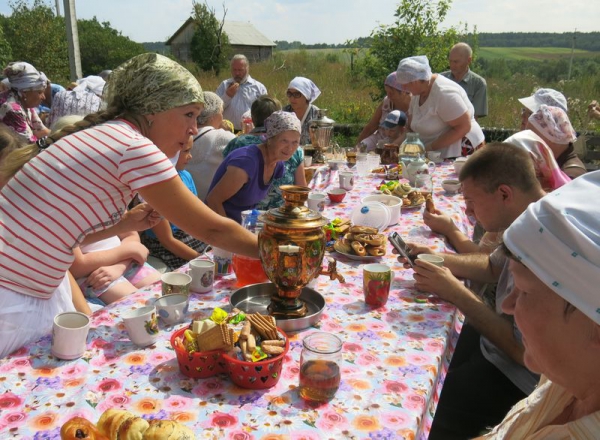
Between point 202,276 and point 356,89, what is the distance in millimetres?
13594

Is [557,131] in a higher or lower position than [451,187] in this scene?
higher

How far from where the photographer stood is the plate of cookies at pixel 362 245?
7.66 ft

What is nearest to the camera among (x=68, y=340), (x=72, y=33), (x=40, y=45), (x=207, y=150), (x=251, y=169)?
(x=68, y=340)

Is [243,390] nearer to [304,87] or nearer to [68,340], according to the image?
[68,340]

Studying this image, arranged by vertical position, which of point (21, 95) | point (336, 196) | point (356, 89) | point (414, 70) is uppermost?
point (414, 70)

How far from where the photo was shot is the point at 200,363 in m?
1.36

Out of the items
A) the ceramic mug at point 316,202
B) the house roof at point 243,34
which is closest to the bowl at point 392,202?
the ceramic mug at point 316,202

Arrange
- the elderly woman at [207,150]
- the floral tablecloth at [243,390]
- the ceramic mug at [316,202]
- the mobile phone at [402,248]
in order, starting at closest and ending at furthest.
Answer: the floral tablecloth at [243,390] < the mobile phone at [402,248] < the ceramic mug at [316,202] < the elderly woman at [207,150]

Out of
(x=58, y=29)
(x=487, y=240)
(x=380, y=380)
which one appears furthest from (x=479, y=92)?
(x=58, y=29)

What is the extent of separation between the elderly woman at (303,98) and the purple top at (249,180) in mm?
2258

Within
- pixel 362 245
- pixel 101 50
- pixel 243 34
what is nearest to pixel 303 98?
pixel 362 245

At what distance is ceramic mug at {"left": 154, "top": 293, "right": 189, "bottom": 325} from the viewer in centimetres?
167

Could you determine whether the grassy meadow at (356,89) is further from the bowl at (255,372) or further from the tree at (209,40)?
the bowl at (255,372)

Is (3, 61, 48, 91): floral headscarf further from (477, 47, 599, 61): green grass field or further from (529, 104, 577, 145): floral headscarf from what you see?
(477, 47, 599, 61): green grass field
